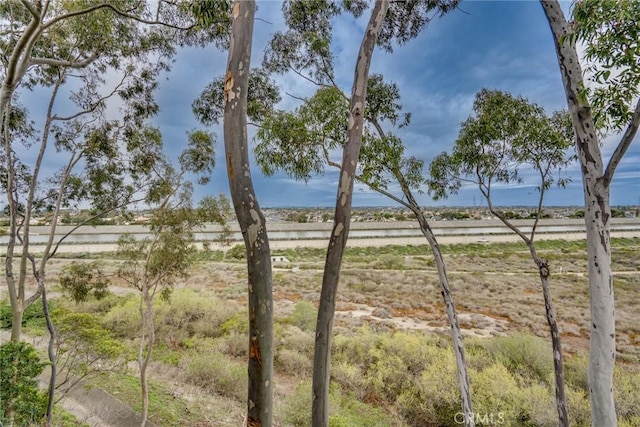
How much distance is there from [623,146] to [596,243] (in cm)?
78

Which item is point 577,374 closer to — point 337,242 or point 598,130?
point 598,130

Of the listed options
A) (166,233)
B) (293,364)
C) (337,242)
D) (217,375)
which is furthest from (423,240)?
(337,242)

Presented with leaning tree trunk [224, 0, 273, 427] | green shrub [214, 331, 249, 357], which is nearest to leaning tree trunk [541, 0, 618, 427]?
leaning tree trunk [224, 0, 273, 427]

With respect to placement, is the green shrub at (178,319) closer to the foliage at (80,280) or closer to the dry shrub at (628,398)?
the foliage at (80,280)

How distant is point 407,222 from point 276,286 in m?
29.4

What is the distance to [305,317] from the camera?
1027cm

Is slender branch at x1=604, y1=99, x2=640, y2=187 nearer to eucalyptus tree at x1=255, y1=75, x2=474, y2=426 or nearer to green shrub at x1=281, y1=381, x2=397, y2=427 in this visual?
eucalyptus tree at x1=255, y1=75, x2=474, y2=426

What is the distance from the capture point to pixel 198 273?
18.8 meters

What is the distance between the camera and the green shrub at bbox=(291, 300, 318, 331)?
9906mm

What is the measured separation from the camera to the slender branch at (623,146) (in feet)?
7.00

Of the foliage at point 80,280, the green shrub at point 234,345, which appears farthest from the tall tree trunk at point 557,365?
the foliage at point 80,280

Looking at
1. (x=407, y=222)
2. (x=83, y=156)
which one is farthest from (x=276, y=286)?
(x=407, y=222)

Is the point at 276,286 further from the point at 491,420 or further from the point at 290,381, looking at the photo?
the point at 491,420

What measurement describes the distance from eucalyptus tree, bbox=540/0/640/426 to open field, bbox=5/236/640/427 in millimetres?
3757
